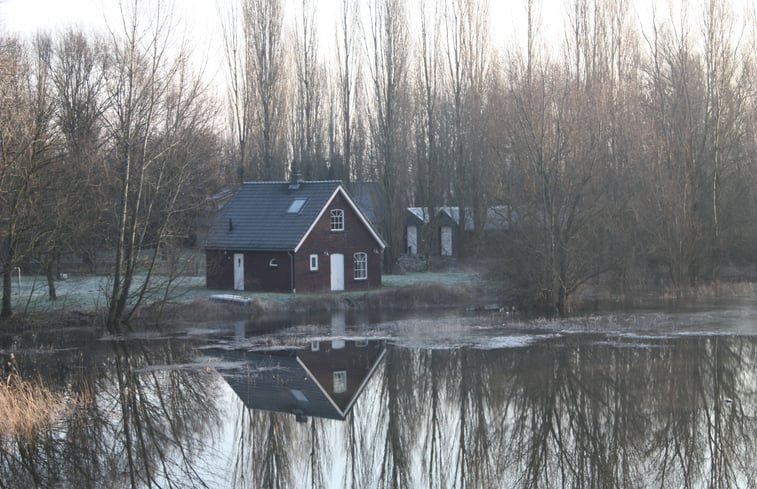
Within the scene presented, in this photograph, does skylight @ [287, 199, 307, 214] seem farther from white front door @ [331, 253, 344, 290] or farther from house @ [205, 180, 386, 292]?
white front door @ [331, 253, 344, 290]

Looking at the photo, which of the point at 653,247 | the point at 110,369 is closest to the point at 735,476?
the point at 110,369

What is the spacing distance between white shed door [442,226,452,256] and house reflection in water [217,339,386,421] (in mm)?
25474

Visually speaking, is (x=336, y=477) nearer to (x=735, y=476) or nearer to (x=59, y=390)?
(x=735, y=476)

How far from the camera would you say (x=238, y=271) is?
33781mm

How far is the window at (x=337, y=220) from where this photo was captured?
33.9m

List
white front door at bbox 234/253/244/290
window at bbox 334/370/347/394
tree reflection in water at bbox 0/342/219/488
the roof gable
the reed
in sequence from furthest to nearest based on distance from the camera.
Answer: white front door at bbox 234/253/244/290, the roof gable, window at bbox 334/370/347/394, the reed, tree reflection in water at bbox 0/342/219/488

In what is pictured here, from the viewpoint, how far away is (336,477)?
12594 millimetres

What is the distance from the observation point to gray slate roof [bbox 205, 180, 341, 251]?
33.0 m

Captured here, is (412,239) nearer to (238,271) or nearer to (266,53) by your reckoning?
(266,53)

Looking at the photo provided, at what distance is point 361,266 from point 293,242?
378 cm

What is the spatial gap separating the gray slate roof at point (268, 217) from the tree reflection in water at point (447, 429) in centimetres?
1277

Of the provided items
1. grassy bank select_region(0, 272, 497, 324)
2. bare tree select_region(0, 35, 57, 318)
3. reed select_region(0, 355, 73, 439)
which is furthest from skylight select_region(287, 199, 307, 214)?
reed select_region(0, 355, 73, 439)

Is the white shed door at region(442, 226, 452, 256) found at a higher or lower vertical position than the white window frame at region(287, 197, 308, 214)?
lower

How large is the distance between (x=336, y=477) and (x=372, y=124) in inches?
1353
